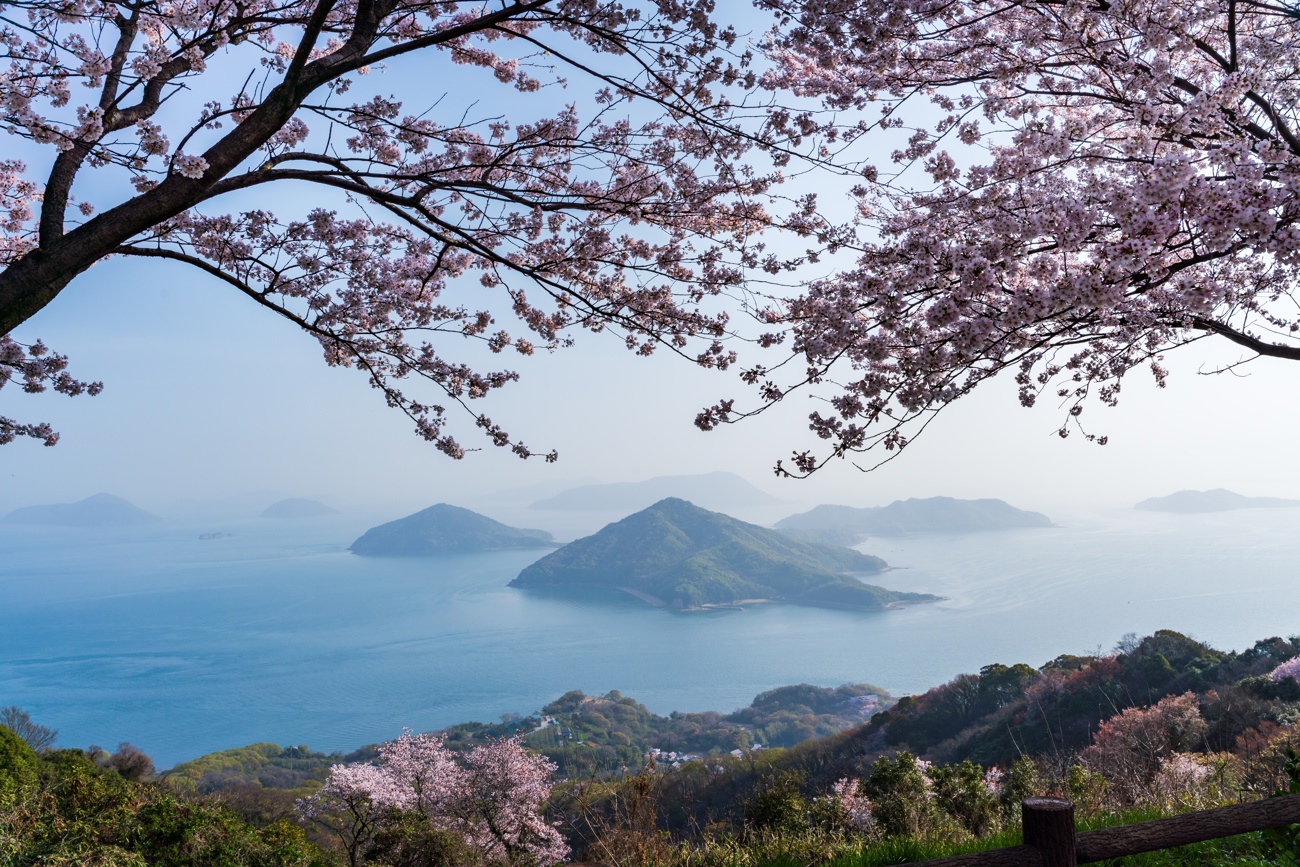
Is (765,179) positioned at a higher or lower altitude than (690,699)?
higher

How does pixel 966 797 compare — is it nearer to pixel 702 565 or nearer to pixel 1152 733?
pixel 1152 733

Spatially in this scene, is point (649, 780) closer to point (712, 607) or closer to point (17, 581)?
point (712, 607)

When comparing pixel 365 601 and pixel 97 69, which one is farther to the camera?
pixel 365 601

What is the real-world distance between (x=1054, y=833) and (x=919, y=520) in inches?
3103

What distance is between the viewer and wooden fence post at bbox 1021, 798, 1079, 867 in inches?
71.8

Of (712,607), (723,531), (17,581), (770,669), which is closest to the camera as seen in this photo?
(770,669)

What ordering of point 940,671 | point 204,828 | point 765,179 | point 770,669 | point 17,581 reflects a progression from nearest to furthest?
point 204,828 < point 765,179 < point 940,671 < point 770,669 < point 17,581

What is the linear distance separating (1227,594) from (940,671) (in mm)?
16982

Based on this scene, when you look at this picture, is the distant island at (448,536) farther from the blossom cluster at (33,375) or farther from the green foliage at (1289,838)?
the green foliage at (1289,838)

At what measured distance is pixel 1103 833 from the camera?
76.2 inches

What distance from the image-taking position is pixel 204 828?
10.8 ft

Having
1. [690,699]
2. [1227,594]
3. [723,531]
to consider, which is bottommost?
[690,699]

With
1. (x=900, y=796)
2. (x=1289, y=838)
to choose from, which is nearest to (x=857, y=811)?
(x=900, y=796)

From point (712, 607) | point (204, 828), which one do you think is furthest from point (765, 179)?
point (712, 607)
